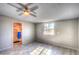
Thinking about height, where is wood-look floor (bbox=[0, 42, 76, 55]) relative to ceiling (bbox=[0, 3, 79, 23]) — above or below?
below

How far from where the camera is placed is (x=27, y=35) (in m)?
1.54

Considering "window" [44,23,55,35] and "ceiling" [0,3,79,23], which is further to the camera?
"window" [44,23,55,35]

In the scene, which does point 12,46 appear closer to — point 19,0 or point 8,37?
point 8,37

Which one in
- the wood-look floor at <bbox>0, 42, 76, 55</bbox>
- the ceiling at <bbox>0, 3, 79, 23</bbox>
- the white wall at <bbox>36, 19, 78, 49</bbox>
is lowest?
the wood-look floor at <bbox>0, 42, 76, 55</bbox>

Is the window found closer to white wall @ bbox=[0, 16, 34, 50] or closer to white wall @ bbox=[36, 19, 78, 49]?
white wall @ bbox=[36, 19, 78, 49]

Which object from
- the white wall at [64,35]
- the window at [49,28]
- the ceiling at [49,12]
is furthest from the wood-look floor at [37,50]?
the ceiling at [49,12]

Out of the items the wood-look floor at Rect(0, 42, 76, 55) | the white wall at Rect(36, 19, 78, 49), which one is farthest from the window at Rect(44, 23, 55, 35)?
the wood-look floor at Rect(0, 42, 76, 55)

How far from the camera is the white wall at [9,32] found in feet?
4.34

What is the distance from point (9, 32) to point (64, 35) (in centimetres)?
110

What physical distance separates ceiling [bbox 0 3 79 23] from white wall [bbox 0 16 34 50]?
0.11 meters

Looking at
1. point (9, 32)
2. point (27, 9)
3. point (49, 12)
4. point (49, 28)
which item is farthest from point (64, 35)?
point (9, 32)

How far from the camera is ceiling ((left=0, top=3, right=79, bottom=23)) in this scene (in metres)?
1.23

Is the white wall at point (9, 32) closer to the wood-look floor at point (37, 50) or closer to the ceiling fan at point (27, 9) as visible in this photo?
the wood-look floor at point (37, 50)

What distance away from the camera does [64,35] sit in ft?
4.55
